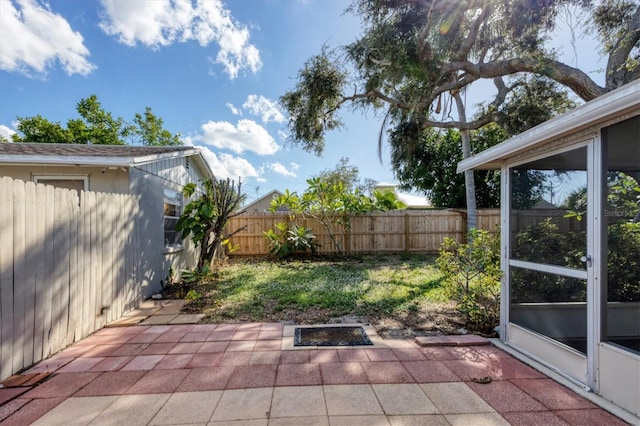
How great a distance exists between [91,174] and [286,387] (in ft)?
16.8

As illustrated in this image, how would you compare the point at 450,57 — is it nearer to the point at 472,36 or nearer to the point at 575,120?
the point at 472,36

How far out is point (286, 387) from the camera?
7.70 ft

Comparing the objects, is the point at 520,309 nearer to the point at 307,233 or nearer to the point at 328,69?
the point at 307,233

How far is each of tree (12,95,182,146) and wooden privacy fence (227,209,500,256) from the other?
1777cm

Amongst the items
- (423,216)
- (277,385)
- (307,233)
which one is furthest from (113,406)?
(423,216)

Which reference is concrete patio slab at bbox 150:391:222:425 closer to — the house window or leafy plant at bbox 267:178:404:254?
the house window

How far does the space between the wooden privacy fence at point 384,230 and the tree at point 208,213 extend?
3384 millimetres

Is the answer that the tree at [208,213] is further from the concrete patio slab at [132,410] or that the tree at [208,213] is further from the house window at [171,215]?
the concrete patio slab at [132,410]

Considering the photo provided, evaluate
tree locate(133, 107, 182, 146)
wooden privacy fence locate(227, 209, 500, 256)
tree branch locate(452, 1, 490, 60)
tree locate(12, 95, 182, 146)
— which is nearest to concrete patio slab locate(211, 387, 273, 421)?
tree branch locate(452, 1, 490, 60)

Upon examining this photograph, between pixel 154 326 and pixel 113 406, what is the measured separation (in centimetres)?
190

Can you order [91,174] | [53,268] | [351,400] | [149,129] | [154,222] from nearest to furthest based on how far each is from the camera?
1. [351,400]
2. [53,268]
3. [91,174]
4. [154,222]
5. [149,129]

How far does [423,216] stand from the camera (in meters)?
10.6

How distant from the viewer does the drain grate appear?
10.7 ft

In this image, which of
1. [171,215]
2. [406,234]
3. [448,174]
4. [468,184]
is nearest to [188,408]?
[171,215]
